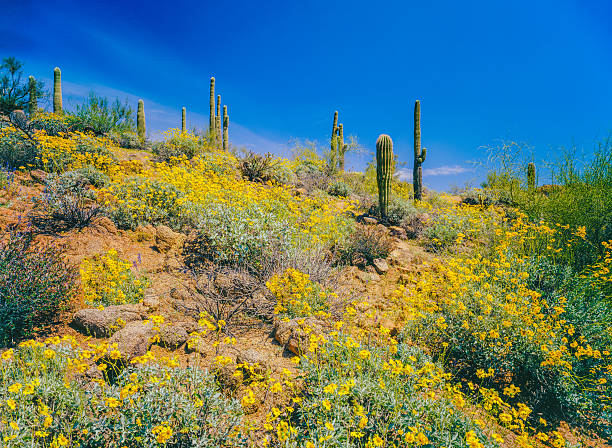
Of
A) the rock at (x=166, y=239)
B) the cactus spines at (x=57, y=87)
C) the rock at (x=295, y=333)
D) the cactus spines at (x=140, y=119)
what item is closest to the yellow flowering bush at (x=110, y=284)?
the rock at (x=166, y=239)

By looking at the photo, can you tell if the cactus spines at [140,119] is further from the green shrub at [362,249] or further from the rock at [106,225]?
the green shrub at [362,249]

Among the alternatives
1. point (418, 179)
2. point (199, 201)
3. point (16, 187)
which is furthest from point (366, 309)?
point (418, 179)

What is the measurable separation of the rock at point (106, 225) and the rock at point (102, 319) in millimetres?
2494

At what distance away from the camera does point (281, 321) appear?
11.8 feet

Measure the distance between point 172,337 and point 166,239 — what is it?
276 centimetres

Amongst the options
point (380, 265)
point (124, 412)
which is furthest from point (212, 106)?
point (124, 412)

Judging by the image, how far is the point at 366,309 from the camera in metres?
4.28

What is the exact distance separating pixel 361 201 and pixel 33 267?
8211 millimetres

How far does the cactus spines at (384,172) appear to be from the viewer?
891cm

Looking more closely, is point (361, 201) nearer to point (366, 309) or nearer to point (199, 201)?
point (199, 201)

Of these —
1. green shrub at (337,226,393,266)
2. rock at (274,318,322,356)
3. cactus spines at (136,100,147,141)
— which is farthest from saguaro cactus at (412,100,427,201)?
cactus spines at (136,100,147,141)

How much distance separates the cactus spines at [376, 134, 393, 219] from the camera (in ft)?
29.2

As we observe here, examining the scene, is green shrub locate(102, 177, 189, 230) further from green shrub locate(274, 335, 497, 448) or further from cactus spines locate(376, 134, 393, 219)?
cactus spines locate(376, 134, 393, 219)

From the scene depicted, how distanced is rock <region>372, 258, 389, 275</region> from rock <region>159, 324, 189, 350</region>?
3.60 metres
